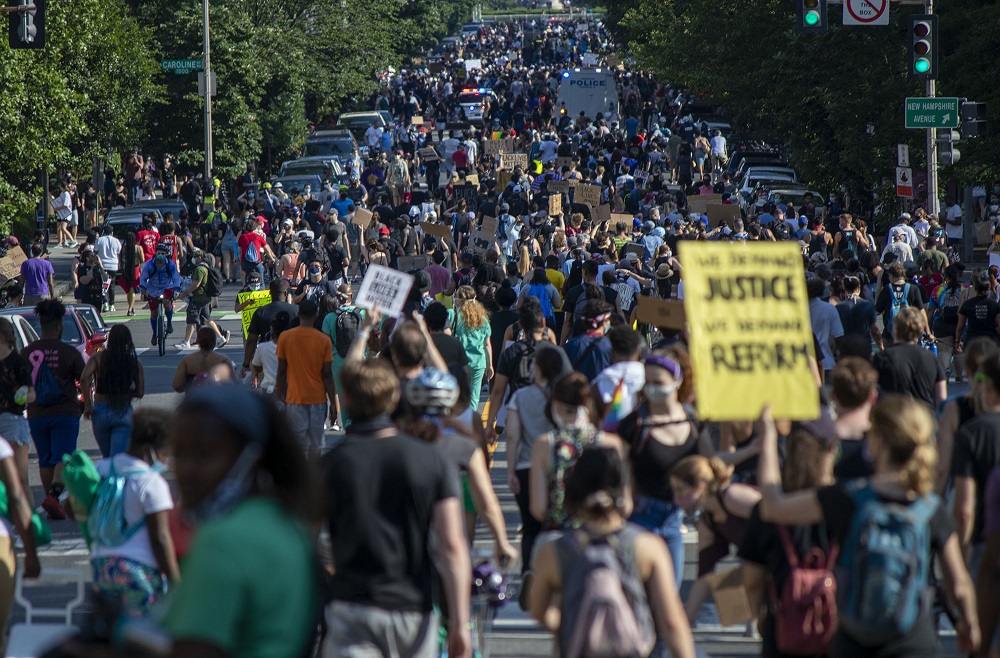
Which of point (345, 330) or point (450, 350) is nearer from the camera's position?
point (450, 350)

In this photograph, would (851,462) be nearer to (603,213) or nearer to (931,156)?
(931,156)

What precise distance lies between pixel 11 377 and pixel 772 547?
631cm

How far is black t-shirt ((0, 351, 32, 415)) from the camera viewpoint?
33.6 feet

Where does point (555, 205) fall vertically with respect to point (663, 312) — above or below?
above

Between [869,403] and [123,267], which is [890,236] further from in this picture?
[869,403]

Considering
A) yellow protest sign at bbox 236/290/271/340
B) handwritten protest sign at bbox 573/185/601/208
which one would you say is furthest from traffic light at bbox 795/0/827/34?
handwritten protest sign at bbox 573/185/601/208

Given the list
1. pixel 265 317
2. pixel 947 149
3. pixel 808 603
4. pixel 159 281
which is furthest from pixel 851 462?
pixel 947 149

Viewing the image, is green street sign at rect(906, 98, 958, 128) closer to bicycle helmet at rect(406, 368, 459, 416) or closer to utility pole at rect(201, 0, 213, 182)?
bicycle helmet at rect(406, 368, 459, 416)

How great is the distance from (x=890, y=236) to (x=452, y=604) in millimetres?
17884

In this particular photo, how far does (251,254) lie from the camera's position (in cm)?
2691

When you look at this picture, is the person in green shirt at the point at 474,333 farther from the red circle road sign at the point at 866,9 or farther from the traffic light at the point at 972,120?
the red circle road sign at the point at 866,9

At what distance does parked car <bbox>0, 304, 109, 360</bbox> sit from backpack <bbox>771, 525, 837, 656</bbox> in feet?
41.6

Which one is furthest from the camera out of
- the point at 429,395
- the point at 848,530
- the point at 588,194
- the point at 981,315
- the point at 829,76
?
the point at 829,76

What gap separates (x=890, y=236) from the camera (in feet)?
72.5
